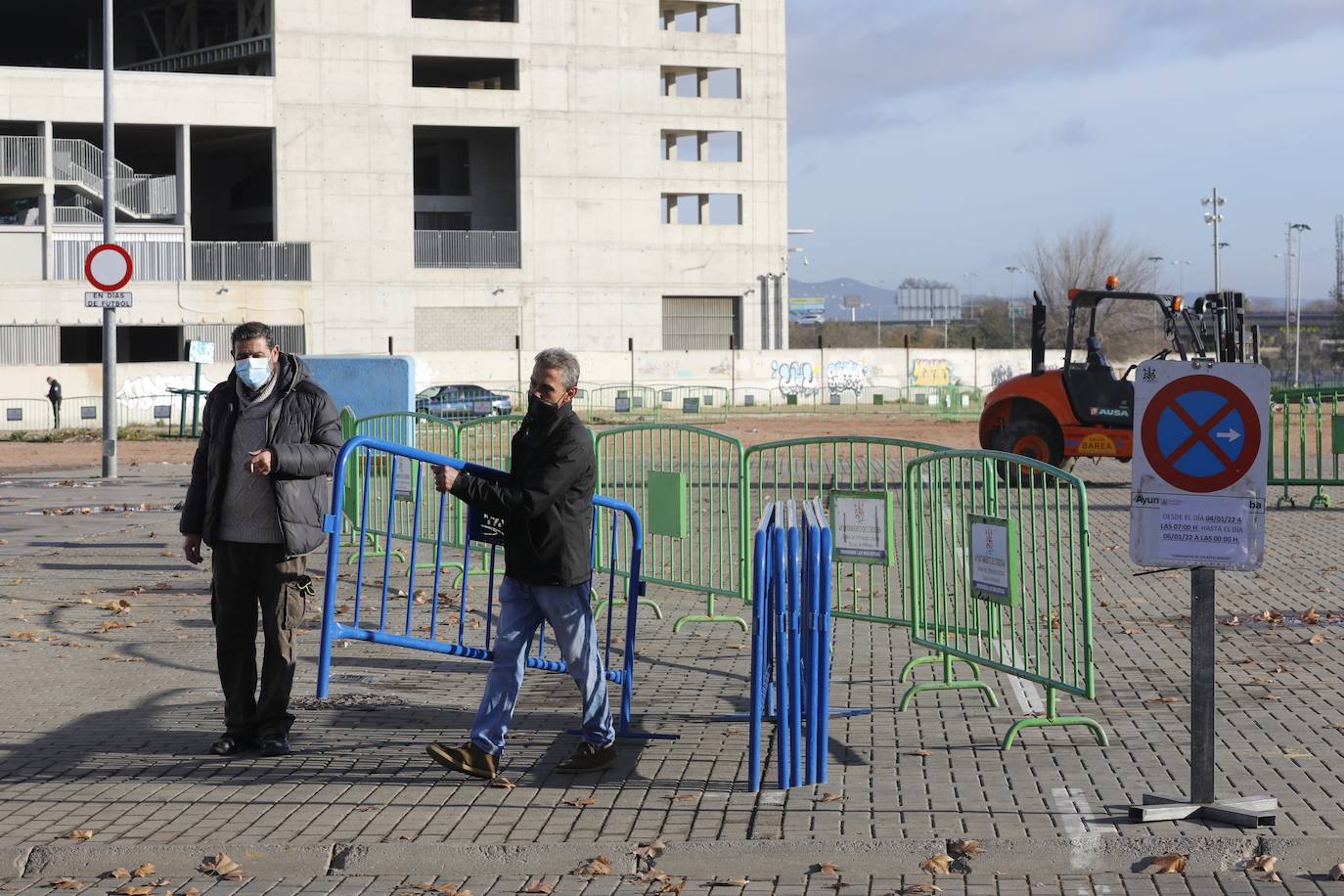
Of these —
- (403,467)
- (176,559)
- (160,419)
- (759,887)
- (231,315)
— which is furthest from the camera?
(231,315)

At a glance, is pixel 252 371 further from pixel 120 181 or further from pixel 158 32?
pixel 158 32

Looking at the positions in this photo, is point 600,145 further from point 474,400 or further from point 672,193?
point 474,400

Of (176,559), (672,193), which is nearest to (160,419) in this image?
(672,193)

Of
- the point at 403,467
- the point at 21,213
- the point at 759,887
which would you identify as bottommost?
the point at 759,887

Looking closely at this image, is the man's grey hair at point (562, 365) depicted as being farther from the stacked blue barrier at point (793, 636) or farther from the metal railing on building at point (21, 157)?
the metal railing on building at point (21, 157)

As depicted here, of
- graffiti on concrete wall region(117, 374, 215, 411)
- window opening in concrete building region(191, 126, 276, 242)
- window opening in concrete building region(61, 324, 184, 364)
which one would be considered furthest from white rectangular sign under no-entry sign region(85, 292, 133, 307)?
window opening in concrete building region(191, 126, 276, 242)

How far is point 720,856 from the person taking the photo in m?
6.20

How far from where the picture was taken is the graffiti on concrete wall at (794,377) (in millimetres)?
68125

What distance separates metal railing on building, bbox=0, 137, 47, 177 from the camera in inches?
2276

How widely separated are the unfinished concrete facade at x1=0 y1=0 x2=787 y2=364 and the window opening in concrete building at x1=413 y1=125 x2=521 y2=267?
3.5 inches

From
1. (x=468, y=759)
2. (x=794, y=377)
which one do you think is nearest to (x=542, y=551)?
(x=468, y=759)

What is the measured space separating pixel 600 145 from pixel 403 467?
5380 cm

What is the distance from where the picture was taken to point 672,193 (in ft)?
227

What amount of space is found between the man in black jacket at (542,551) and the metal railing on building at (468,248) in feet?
193
